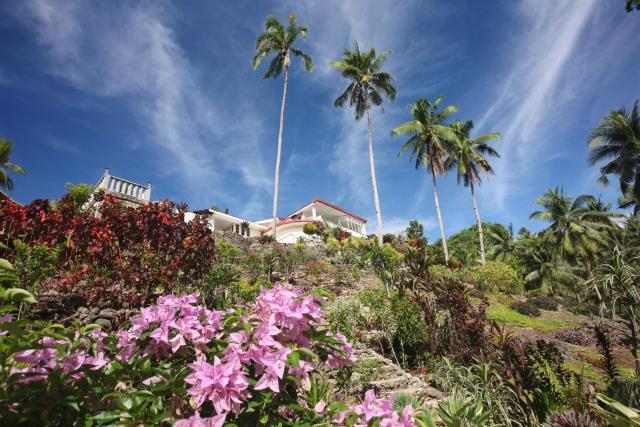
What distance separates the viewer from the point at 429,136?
24.9 m

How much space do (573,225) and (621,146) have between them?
703 cm

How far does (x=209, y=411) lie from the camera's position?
55.1 inches

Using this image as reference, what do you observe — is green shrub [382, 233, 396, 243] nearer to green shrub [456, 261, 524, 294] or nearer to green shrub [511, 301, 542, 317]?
green shrub [456, 261, 524, 294]

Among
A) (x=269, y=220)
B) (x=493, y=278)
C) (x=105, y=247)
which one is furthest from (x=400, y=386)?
(x=269, y=220)

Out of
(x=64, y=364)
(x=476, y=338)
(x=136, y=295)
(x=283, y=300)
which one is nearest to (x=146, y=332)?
(x=64, y=364)

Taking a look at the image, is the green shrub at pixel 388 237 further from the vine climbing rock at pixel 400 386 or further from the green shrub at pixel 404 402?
the green shrub at pixel 404 402

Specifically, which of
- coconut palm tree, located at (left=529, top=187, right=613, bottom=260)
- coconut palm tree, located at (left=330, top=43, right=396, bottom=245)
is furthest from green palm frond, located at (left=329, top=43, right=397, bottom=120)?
coconut palm tree, located at (left=529, top=187, right=613, bottom=260)

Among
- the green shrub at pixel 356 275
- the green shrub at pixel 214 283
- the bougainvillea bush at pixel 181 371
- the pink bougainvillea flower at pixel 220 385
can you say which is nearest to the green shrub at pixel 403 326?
the green shrub at pixel 214 283

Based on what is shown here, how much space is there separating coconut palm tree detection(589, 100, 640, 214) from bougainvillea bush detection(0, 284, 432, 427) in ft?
106

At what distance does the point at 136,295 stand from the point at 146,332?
475 centimetres

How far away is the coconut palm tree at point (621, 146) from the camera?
2359 cm

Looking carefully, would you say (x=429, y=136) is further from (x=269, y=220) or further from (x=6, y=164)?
(x=6, y=164)

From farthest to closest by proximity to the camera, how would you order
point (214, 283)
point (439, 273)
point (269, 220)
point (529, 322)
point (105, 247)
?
point (269, 220), point (439, 273), point (529, 322), point (214, 283), point (105, 247)

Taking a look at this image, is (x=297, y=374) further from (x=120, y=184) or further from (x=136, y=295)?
(x=120, y=184)
